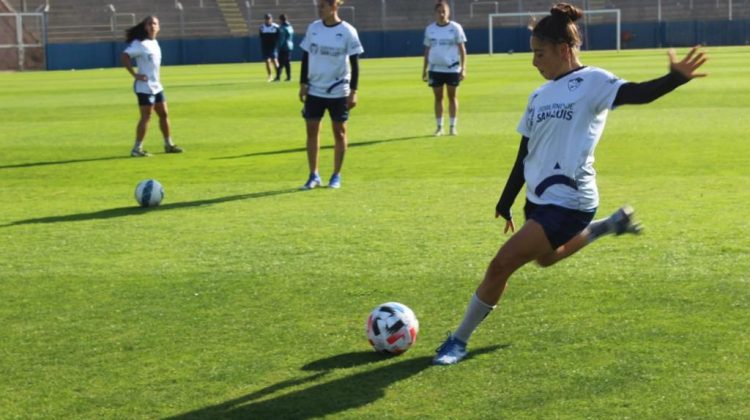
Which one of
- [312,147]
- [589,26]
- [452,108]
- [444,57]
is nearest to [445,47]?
[444,57]

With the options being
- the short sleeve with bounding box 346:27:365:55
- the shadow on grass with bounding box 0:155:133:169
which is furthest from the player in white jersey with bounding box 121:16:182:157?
the short sleeve with bounding box 346:27:365:55

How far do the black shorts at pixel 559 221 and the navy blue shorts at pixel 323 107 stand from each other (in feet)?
24.6

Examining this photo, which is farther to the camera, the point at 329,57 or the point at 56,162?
the point at 56,162

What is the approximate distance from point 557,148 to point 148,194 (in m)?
7.02

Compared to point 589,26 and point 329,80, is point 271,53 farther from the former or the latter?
point 589,26

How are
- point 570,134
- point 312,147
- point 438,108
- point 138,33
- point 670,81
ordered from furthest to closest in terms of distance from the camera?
1. point 438,108
2. point 138,33
3. point 312,147
4. point 570,134
5. point 670,81

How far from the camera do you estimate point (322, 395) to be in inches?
236

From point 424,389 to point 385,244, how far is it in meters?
3.93

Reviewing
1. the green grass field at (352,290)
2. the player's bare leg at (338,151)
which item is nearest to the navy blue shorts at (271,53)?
the green grass field at (352,290)

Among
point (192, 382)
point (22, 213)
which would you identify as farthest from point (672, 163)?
point (192, 382)

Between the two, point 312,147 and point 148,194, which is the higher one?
point 312,147

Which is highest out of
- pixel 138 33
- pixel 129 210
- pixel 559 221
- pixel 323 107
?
pixel 138 33

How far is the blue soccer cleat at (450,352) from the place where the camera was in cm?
646

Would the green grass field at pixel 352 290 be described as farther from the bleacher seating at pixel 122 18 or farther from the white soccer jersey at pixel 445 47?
the bleacher seating at pixel 122 18
